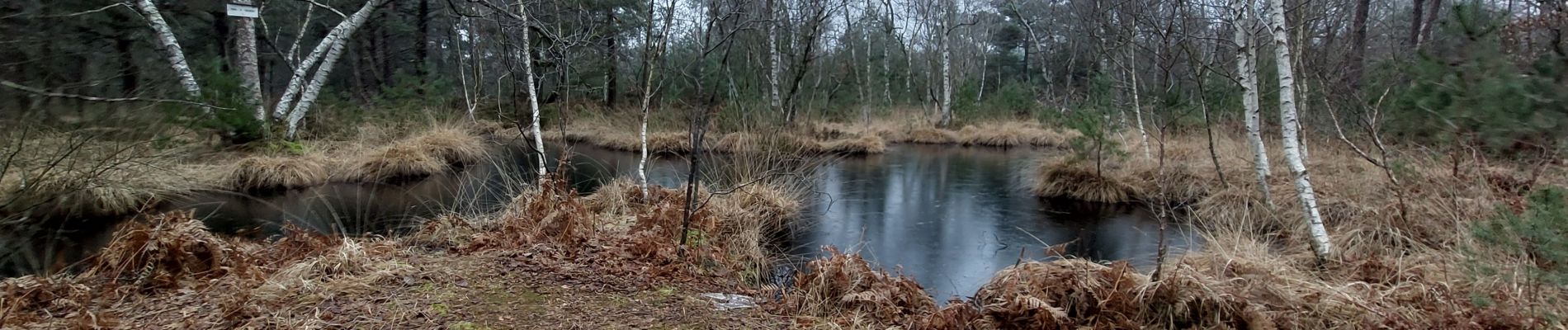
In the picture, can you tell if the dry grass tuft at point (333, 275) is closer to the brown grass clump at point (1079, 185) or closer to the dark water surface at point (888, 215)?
→ the dark water surface at point (888, 215)

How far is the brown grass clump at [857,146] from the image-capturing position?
1433 cm

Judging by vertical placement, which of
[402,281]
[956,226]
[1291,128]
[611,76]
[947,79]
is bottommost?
[956,226]

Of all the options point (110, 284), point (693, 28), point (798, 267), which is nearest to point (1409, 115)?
point (798, 267)

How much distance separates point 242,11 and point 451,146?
3.62 metres

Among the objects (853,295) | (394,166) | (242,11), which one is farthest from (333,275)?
(394,166)

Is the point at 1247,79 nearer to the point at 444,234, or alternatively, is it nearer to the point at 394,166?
the point at 444,234

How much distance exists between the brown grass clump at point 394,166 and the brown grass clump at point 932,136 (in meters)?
9.85

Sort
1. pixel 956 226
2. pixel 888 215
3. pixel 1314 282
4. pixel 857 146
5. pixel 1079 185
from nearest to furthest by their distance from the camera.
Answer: pixel 1314 282, pixel 956 226, pixel 888 215, pixel 1079 185, pixel 857 146

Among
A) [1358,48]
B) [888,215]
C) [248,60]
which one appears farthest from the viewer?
[1358,48]

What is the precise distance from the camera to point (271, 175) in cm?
917

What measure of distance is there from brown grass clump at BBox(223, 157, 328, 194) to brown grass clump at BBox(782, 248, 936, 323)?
750 centimetres

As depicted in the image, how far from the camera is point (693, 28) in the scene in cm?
1519

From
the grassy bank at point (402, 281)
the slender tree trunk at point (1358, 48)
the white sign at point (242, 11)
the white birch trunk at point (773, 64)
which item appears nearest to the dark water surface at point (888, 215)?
the grassy bank at point (402, 281)

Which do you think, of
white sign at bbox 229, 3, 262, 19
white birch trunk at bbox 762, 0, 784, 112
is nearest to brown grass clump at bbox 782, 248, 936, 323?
white sign at bbox 229, 3, 262, 19
